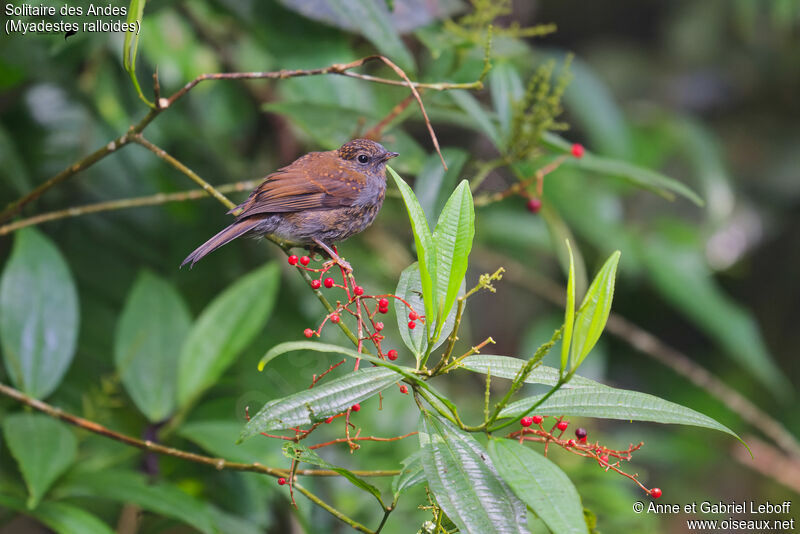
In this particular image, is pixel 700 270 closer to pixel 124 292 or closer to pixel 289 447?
pixel 124 292

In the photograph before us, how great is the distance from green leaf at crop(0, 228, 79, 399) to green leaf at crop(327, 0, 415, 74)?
43.2 inches

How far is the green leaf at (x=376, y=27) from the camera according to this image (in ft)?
6.67

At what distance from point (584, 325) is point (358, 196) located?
0.94 meters

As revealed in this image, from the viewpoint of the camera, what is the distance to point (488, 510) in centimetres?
112

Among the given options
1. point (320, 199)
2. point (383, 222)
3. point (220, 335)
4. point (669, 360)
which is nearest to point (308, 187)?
point (320, 199)

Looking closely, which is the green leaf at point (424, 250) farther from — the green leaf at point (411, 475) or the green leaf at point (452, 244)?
the green leaf at point (411, 475)

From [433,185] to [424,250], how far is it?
0.78 m

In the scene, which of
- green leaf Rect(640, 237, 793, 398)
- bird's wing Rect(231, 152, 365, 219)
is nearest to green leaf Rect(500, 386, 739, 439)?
bird's wing Rect(231, 152, 365, 219)

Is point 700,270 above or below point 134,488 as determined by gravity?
above

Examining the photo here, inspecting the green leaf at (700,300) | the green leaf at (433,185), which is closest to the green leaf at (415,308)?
the green leaf at (433,185)

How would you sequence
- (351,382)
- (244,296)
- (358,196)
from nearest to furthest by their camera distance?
(351,382) → (358,196) → (244,296)

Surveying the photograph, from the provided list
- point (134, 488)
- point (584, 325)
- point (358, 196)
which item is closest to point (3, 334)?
point (134, 488)

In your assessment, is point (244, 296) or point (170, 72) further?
point (170, 72)

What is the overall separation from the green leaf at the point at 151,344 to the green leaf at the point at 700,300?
2310 mm
